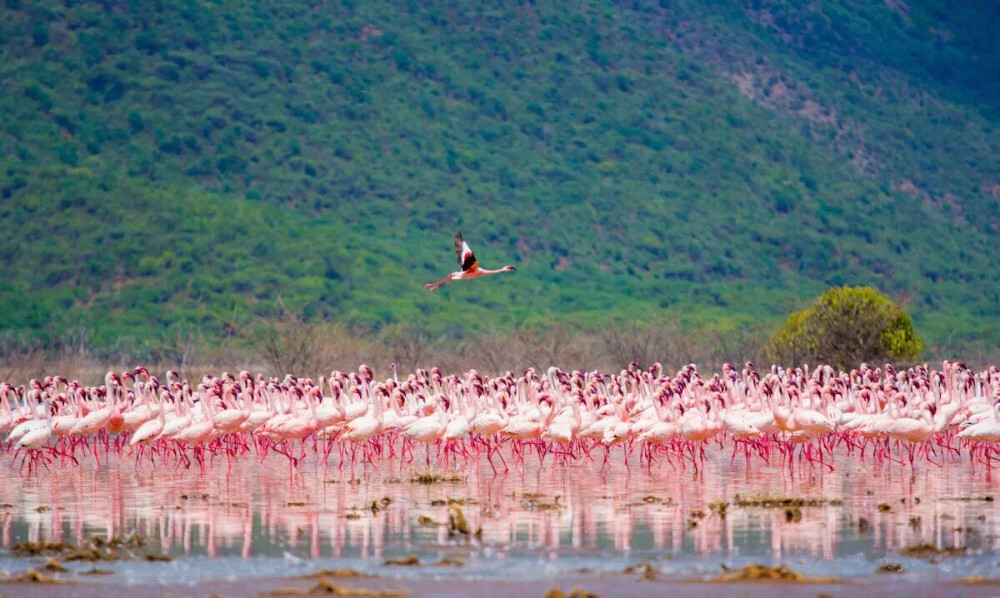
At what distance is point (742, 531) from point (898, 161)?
68675mm

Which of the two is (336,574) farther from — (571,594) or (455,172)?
(455,172)

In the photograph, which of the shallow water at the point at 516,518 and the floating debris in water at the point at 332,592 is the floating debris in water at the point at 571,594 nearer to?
the shallow water at the point at 516,518

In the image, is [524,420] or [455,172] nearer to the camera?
[524,420]

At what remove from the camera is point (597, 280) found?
214 ft

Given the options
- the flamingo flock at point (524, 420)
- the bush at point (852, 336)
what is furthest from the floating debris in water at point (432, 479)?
the bush at point (852, 336)

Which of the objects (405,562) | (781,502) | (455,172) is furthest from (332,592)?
(455,172)

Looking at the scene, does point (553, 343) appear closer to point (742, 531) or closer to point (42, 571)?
point (742, 531)

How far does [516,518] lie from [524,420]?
16.9 feet

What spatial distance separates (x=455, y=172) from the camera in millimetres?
69312

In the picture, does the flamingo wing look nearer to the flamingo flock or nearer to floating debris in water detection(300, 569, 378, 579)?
the flamingo flock

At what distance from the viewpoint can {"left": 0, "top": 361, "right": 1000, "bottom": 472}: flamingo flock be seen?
20.7m

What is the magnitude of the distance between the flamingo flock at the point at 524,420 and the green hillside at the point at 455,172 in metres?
28.5

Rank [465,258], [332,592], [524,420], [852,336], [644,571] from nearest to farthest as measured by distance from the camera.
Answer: [332,592] → [644,571] → [524,420] → [465,258] → [852,336]

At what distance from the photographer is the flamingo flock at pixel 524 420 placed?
67.8 ft
